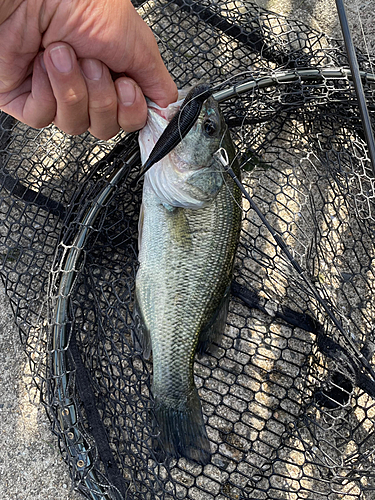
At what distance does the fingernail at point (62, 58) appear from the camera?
126cm

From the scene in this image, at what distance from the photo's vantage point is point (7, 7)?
1.24 metres

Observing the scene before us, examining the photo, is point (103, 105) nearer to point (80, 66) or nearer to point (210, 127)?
point (80, 66)

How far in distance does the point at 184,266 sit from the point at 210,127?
0.58m

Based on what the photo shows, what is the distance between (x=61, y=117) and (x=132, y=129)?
0.89 ft

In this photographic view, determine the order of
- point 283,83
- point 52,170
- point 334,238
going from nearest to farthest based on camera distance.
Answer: point 283,83
point 52,170
point 334,238

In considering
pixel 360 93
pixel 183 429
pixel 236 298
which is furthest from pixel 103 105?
pixel 183 429

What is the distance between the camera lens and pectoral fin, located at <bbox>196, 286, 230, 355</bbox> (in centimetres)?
171

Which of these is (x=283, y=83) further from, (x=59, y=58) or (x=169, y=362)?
(x=169, y=362)

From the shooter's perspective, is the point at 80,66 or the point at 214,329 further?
the point at 214,329

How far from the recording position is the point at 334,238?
2242 mm

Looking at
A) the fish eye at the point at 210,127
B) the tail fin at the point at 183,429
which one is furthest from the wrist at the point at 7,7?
the tail fin at the point at 183,429

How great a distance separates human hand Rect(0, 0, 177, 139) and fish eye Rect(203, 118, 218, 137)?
178 millimetres

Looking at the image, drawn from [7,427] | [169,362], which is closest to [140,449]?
[169,362]

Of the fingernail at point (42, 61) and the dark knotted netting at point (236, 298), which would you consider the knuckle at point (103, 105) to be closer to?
the fingernail at point (42, 61)
